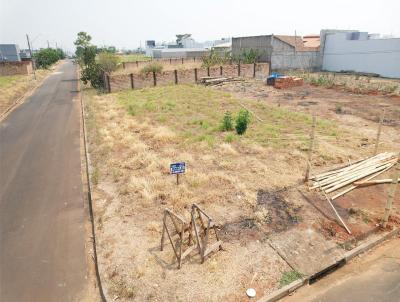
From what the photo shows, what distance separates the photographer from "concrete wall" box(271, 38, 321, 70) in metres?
32.7

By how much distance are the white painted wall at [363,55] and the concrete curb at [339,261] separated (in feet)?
92.4

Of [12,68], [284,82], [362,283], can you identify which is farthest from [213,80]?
[12,68]

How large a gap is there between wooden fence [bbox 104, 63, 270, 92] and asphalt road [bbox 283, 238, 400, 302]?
2050cm

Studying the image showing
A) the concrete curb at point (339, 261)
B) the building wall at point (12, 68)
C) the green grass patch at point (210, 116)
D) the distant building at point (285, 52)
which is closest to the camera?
the concrete curb at point (339, 261)

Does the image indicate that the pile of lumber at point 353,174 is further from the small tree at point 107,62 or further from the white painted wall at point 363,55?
the white painted wall at point 363,55

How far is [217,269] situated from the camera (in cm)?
498

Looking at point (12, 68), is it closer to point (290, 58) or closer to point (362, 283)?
point (290, 58)

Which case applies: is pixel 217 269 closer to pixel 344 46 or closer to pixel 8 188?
pixel 8 188

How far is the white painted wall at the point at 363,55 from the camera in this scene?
27891mm

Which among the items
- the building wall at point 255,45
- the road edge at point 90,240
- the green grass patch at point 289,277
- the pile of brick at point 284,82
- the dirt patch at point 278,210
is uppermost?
the building wall at point 255,45

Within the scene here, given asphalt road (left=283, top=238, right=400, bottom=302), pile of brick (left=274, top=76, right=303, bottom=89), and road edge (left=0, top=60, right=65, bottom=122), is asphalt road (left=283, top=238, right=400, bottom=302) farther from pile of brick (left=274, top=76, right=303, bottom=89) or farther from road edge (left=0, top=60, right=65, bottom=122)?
pile of brick (left=274, top=76, right=303, bottom=89)

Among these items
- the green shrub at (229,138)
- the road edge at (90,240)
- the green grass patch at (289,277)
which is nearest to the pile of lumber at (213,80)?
the green shrub at (229,138)

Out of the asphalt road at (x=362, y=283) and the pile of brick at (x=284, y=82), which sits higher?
the pile of brick at (x=284, y=82)

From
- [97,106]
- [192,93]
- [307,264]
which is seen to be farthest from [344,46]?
[307,264]
